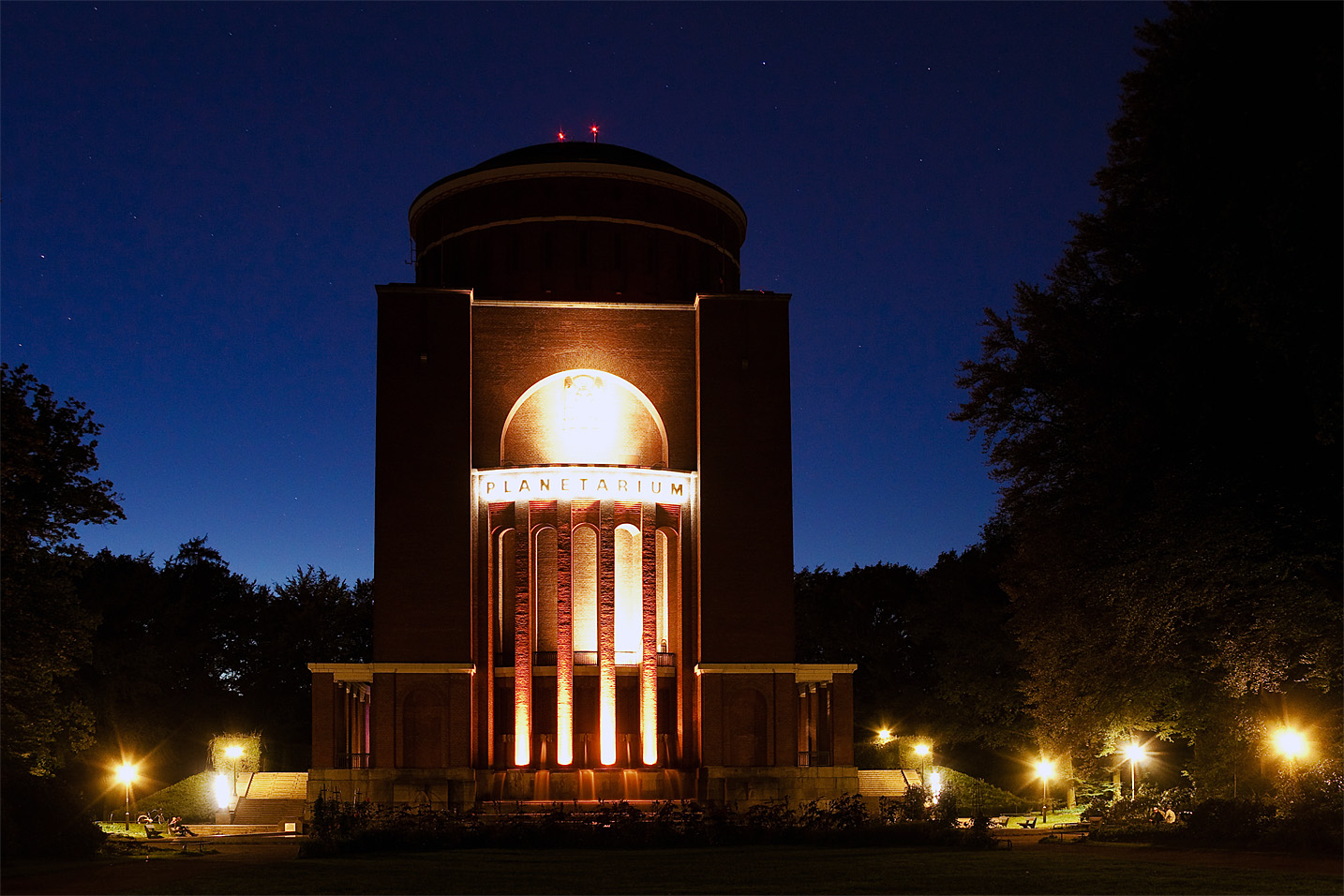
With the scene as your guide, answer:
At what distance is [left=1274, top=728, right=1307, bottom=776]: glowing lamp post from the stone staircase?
2177 centimetres

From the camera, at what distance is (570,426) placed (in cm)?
3875

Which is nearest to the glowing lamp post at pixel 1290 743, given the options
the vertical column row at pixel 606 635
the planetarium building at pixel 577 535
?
the planetarium building at pixel 577 535

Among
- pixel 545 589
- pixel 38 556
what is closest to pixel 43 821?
pixel 38 556

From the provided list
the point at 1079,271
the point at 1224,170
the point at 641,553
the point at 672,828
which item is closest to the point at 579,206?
the point at 641,553

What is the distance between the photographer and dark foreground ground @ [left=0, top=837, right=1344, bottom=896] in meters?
15.8

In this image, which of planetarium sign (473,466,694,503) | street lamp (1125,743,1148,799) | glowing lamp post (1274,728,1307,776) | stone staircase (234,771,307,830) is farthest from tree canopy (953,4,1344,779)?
stone staircase (234,771,307,830)

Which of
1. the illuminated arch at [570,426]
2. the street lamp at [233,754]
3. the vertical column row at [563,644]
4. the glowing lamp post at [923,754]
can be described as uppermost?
the illuminated arch at [570,426]

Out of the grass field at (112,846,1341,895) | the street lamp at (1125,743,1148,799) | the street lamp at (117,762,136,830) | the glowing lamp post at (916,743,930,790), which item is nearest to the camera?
the grass field at (112,846,1341,895)

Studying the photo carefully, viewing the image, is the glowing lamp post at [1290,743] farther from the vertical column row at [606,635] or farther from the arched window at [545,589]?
the arched window at [545,589]

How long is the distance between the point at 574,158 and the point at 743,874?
26882mm

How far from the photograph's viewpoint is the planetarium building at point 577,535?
116 feet

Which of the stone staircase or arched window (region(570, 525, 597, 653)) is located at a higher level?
arched window (region(570, 525, 597, 653))

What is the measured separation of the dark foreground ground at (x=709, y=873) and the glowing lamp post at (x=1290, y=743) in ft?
15.8

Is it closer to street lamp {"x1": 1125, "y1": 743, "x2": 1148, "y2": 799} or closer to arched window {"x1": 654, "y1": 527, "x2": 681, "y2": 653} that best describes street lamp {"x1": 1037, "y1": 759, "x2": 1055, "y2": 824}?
street lamp {"x1": 1125, "y1": 743, "x2": 1148, "y2": 799}
